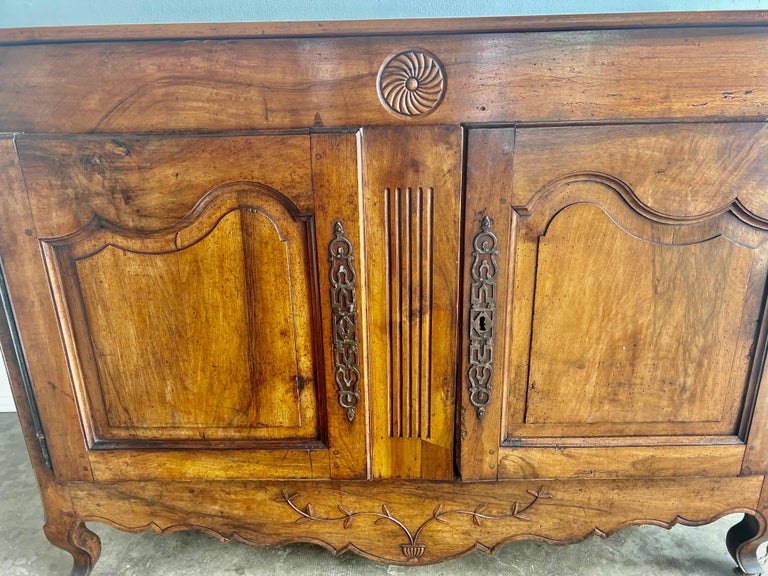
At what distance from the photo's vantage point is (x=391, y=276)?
845mm

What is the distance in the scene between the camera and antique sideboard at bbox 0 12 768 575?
75cm

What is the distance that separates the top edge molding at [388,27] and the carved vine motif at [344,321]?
30 cm

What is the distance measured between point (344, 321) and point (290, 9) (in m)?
0.88

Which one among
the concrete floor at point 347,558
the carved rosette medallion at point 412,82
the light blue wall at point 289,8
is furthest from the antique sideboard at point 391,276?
the light blue wall at point 289,8

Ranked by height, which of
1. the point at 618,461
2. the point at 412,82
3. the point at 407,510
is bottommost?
the point at 407,510

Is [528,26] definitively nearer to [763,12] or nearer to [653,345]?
[763,12]

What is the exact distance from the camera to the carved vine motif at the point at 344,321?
82 centimetres

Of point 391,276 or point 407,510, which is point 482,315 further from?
point 407,510

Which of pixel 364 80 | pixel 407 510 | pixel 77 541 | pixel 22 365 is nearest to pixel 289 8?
pixel 364 80

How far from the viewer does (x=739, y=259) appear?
0.82 m

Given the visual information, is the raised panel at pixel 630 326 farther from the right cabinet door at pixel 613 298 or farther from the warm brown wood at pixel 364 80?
the warm brown wood at pixel 364 80

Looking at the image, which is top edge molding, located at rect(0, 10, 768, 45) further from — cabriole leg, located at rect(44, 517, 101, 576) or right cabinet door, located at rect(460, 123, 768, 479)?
cabriole leg, located at rect(44, 517, 101, 576)

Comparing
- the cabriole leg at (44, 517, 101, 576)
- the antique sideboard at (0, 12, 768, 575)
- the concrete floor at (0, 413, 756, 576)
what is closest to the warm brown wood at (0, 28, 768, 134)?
the antique sideboard at (0, 12, 768, 575)

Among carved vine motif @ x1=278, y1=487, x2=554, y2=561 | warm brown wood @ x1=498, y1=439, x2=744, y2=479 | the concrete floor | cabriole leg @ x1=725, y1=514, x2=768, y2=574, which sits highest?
warm brown wood @ x1=498, y1=439, x2=744, y2=479
